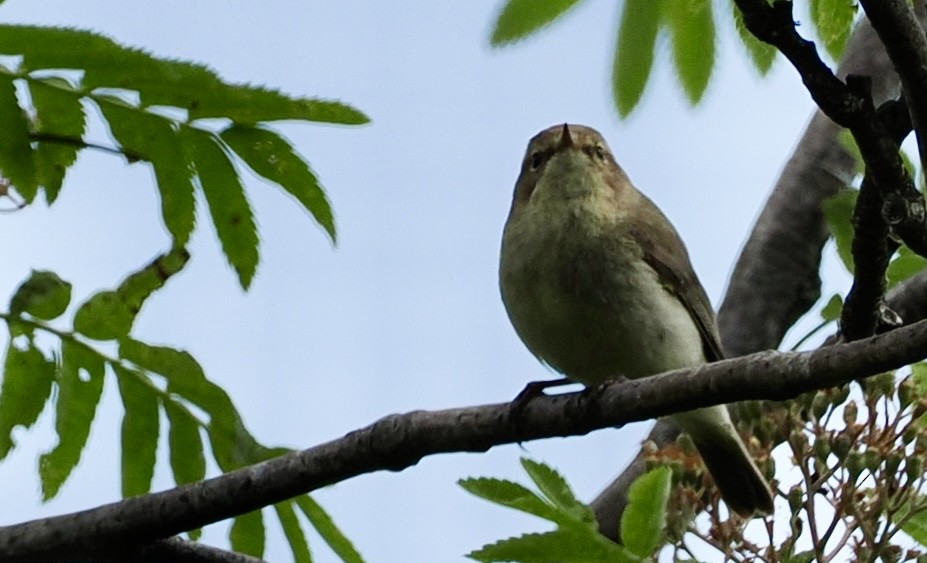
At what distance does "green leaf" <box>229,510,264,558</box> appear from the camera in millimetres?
2953

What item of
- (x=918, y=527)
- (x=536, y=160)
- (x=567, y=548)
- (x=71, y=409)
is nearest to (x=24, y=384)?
(x=71, y=409)

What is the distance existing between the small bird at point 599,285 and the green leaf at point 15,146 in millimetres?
1655

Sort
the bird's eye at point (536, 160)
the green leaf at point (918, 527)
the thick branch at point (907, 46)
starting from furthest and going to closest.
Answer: the bird's eye at point (536, 160) → the green leaf at point (918, 527) → the thick branch at point (907, 46)

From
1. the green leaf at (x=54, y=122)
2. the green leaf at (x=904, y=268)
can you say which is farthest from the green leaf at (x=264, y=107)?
the green leaf at (x=904, y=268)

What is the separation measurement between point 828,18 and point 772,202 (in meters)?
2.84

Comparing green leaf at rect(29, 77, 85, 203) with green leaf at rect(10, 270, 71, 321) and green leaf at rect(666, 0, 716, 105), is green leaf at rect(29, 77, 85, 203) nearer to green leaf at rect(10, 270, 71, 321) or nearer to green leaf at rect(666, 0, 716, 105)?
green leaf at rect(10, 270, 71, 321)

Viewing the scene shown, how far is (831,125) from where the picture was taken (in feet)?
18.7

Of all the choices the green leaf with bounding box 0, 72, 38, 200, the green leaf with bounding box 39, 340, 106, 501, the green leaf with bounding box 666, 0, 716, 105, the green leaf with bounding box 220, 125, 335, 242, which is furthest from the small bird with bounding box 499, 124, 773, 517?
the green leaf with bounding box 0, 72, 38, 200

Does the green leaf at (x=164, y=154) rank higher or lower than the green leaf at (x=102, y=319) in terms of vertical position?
higher

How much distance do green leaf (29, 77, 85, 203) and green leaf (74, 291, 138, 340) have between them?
0.24 metres

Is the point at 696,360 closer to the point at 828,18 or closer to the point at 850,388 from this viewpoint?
the point at 850,388

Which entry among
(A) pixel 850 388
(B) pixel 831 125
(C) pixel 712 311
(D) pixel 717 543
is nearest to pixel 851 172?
(B) pixel 831 125

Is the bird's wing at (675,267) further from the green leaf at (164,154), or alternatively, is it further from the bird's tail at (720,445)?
the green leaf at (164,154)

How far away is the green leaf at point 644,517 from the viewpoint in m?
2.45
